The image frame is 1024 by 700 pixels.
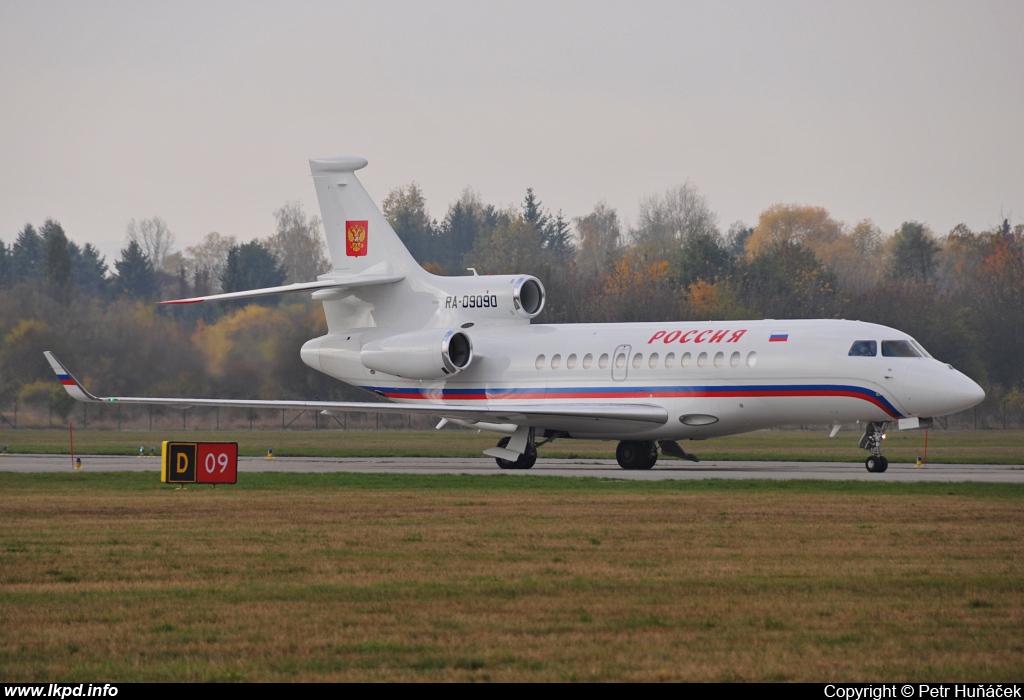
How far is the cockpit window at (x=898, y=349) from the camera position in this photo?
28453 mm

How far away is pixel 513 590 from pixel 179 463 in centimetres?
1395

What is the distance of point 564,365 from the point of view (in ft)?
106

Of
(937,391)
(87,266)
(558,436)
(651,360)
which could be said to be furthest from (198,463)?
(87,266)

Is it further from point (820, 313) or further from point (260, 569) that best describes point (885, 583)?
point (820, 313)

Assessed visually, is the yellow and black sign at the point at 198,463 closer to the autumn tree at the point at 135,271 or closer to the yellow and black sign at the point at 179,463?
the yellow and black sign at the point at 179,463

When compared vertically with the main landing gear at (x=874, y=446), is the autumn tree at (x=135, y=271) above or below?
above

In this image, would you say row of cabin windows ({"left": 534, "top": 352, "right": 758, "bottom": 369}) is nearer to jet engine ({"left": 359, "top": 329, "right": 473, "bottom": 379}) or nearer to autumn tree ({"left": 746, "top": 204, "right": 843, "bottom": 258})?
jet engine ({"left": 359, "top": 329, "right": 473, "bottom": 379})

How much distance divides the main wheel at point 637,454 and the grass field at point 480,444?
445 cm

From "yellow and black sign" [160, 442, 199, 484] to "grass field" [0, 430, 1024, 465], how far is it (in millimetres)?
13677

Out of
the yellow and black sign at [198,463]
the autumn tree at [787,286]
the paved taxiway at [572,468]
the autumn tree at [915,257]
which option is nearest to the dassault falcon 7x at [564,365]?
the paved taxiway at [572,468]

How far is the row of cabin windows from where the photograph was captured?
29625 mm

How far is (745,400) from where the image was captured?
96.8 feet

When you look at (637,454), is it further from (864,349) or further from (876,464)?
(864,349)

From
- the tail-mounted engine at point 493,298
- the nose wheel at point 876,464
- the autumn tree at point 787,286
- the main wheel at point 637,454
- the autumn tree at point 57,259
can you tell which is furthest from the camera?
the autumn tree at point 57,259
